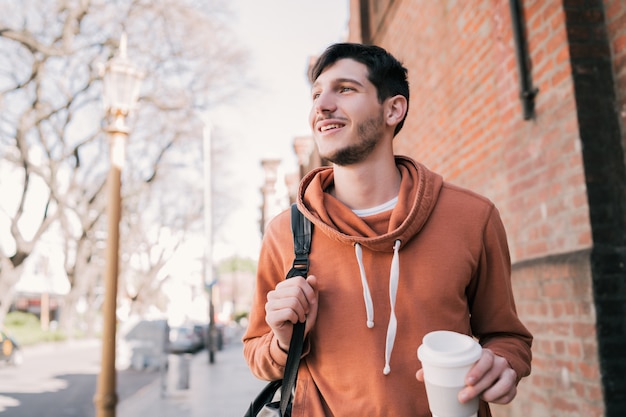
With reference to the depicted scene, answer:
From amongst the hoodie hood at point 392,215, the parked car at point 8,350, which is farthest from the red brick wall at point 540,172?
the parked car at point 8,350

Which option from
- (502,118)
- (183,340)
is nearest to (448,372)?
(502,118)

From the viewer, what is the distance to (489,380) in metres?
1.43

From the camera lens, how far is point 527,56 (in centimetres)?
356

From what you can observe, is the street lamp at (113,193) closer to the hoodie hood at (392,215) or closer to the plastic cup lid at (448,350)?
the hoodie hood at (392,215)

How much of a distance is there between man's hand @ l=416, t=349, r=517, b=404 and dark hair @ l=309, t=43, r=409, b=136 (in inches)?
39.7

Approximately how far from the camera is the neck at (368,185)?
6.49 feet

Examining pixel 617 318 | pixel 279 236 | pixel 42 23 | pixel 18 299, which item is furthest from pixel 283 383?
pixel 18 299

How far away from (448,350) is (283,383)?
0.60m

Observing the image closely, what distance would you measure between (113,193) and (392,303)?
4673mm

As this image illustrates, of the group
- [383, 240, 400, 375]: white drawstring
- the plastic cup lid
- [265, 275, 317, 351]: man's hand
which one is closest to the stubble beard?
[383, 240, 400, 375]: white drawstring

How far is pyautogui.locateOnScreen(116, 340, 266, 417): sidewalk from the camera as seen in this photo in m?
9.48

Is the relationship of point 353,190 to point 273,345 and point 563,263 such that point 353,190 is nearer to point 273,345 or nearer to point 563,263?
point 273,345

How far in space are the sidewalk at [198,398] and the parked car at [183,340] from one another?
12.0 metres

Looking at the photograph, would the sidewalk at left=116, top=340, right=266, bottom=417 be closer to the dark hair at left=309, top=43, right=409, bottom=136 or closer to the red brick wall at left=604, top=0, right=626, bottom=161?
the red brick wall at left=604, top=0, right=626, bottom=161
